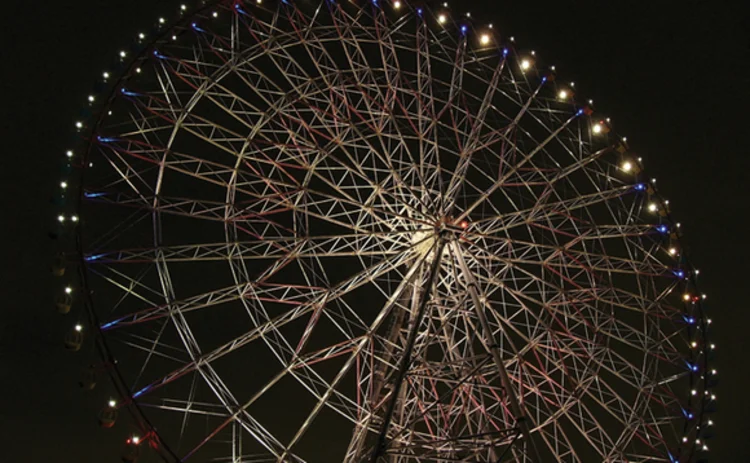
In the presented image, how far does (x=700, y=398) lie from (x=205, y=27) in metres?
20.1

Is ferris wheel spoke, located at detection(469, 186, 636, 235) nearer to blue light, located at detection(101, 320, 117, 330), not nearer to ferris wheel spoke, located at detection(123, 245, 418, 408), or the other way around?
ferris wheel spoke, located at detection(123, 245, 418, 408)

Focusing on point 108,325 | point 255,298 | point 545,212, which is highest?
point 545,212

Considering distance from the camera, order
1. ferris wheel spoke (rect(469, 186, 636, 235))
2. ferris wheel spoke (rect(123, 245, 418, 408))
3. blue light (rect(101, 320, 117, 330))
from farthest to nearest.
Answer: ferris wheel spoke (rect(469, 186, 636, 235)), ferris wheel spoke (rect(123, 245, 418, 408)), blue light (rect(101, 320, 117, 330))

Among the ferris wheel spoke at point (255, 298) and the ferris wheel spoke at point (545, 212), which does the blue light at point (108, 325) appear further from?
the ferris wheel spoke at point (545, 212)

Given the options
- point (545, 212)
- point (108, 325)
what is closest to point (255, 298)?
point (108, 325)

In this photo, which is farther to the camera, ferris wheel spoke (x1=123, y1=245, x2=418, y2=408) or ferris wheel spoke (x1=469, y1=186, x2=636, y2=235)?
ferris wheel spoke (x1=469, y1=186, x2=636, y2=235)

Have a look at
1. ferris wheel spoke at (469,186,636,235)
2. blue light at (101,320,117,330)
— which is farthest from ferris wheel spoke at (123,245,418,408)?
ferris wheel spoke at (469,186,636,235)

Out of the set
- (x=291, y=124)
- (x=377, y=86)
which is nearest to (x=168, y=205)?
(x=291, y=124)

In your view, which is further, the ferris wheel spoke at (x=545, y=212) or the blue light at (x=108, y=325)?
the ferris wheel spoke at (x=545, y=212)

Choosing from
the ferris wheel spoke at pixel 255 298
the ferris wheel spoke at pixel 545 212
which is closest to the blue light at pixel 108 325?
the ferris wheel spoke at pixel 255 298

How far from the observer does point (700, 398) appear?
22328mm

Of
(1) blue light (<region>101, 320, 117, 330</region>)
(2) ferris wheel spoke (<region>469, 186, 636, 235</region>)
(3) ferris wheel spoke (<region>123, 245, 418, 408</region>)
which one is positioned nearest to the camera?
(1) blue light (<region>101, 320, 117, 330</region>)

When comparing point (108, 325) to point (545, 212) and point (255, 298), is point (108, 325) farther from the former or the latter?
point (545, 212)

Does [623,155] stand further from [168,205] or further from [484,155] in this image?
[168,205]
